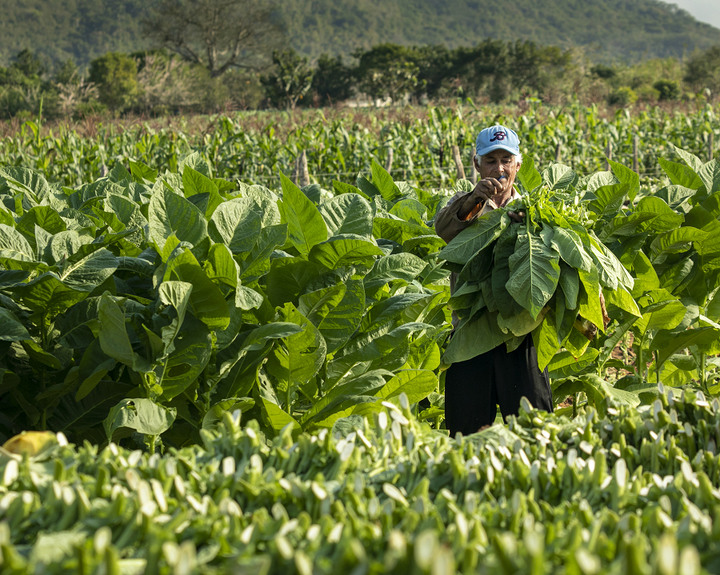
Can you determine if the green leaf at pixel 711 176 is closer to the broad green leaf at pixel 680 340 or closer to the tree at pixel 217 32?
the broad green leaf at pixel 680 340

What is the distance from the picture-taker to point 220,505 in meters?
1.34

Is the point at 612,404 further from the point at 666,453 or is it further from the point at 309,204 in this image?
the point at 309,204

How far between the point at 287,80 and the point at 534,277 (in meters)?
43.4

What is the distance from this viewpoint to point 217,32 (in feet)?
251

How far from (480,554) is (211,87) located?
54.1 m

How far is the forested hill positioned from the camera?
11419 cm

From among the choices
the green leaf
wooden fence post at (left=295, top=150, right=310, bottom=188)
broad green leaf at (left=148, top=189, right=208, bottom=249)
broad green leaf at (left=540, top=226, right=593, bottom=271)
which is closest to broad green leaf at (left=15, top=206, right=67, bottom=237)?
broad green leaf at (left=148, top=189, right=208, bottom=249)

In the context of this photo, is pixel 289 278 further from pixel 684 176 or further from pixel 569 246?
pixel 684 176

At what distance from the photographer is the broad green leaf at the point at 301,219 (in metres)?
3.09

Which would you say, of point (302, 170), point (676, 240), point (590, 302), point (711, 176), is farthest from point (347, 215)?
point (302, 170)

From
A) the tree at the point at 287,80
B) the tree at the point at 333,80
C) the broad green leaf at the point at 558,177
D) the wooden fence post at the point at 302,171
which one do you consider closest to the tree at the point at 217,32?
the tree at the point at 333,80

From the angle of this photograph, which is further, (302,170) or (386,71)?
(386,71)

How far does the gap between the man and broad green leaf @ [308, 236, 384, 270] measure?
1.65 ft

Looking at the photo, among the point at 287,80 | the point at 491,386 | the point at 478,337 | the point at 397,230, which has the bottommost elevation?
the point at 491,386
